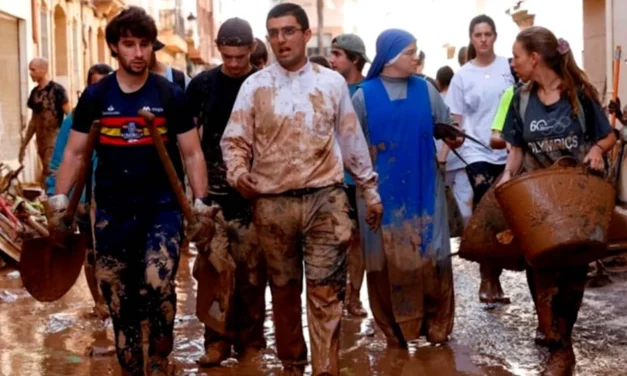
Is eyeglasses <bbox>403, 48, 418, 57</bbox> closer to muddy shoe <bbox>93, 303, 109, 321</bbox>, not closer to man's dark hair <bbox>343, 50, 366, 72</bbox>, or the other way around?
man's dark hair <bbox>343, 50, 366, 72</bbox>

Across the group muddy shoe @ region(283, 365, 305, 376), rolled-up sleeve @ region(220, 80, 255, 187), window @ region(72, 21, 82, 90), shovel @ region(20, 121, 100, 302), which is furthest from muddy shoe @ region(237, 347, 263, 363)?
window @ region(72, 21, 82, 90)

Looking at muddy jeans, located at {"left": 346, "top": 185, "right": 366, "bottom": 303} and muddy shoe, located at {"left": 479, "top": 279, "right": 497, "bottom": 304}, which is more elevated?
muddy jeans, located at {"left": 346, "top": 185, "right": 366, "bottom": 303}

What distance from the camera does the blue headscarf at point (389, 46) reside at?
7689 millimetres

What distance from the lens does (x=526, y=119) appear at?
271 inches

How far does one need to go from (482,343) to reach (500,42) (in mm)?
23791

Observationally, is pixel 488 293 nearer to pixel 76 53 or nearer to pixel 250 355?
pixel 250 355

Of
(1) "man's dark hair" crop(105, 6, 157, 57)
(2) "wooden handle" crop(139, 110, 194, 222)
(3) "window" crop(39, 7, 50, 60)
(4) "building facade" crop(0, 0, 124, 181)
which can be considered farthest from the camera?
(3) "window" crop(39, 7, 50, 60)

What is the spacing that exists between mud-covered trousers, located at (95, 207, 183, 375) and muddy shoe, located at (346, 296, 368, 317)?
2.92 m

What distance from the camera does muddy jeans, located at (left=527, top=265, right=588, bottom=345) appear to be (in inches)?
264

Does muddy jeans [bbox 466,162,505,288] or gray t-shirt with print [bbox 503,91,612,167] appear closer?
gray t-shirt with print [bbox 503,91,612,167]

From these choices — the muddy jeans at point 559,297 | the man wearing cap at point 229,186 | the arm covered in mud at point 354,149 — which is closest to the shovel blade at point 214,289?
the man wearing cap at point 229,186

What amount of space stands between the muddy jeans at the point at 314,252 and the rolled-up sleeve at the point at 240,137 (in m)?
0.22

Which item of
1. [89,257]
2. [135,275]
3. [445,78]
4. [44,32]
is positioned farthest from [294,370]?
[44,32]

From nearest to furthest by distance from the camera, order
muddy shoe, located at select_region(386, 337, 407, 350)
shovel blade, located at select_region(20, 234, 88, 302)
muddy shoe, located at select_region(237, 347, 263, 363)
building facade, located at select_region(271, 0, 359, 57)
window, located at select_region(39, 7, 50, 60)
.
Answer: shovel blade, located at select_region(20, 234, 88, 302), muddy shoe, located at select_region(237, 347, 263, 363), muddy shoe, located at select_region(386, 337, 407, 350), window, located at select_region(39, 7, 50, 60), building facade, located at select_region(271, 0, 359, 57)
